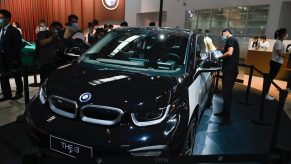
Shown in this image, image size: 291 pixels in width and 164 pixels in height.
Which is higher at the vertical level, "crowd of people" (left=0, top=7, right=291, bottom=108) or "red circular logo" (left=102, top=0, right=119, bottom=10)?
"red circular logo" (left=102, top=0, right=119, bottom=10)

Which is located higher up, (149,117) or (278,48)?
(278,48)

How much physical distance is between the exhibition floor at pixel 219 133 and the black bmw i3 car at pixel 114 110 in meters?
0.83

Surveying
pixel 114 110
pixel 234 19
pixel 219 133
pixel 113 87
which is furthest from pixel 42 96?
pixel 234 19

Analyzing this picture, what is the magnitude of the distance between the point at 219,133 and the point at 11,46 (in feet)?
12.3

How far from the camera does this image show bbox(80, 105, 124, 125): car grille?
212cm

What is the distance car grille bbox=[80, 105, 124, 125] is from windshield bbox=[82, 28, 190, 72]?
817mm

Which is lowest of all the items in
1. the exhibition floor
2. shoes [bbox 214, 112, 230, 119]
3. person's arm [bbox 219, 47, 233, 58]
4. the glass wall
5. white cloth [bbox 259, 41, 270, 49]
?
the exhibition floor

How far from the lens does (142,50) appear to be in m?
3.29

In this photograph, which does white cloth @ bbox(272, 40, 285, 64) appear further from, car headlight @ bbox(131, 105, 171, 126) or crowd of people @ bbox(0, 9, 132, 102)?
car headlight @ bbox(131, 105, 171, 126)

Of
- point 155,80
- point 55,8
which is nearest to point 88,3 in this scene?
point 55,8

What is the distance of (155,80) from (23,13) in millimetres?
13234

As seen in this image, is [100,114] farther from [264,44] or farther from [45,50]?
[264,44]

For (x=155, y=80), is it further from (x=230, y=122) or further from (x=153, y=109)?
(x=230, y=122)

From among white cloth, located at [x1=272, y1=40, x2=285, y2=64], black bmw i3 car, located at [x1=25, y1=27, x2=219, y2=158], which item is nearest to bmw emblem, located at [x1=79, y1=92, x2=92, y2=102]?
black bmw i3 car, located at [x1=25, y1=27, x2=219, y2=158]
